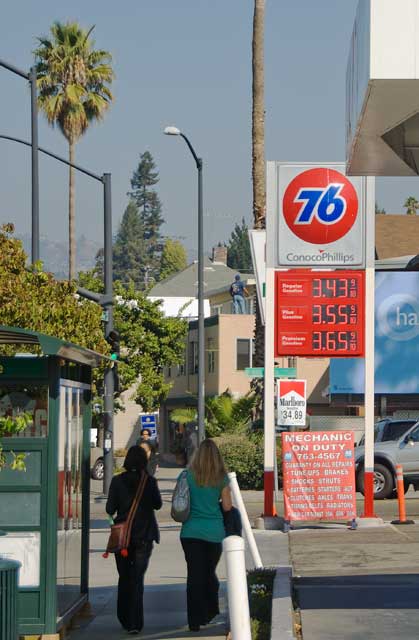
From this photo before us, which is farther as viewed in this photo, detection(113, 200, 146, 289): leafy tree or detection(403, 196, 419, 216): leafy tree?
detection(113, 200, 146, 289): leafy tree

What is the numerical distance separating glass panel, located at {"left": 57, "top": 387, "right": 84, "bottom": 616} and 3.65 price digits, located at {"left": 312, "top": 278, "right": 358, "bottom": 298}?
974 centimetres

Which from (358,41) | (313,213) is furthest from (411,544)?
(358,41)

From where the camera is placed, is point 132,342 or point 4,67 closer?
point 4,67

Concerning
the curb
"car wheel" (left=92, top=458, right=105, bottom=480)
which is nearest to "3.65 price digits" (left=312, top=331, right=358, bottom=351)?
the curb

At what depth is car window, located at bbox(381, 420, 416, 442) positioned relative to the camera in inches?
1199

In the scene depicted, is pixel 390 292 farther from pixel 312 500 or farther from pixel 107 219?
pixel 312 500

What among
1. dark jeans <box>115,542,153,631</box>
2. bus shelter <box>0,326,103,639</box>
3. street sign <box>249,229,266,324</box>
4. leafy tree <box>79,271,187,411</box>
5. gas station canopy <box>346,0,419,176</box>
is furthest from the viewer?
leafy tree <box>79,271,187,411</box>

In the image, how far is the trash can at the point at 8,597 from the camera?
28.0ft

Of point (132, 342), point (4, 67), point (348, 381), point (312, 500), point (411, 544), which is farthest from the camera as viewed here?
point (132, 342)

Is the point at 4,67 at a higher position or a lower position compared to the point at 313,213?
higher

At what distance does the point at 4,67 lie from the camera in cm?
2856

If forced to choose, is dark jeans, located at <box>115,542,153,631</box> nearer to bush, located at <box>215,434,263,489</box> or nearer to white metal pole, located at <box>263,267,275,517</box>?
white metal pole, located at <box>263,267,275,517</box>

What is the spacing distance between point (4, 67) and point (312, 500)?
41.9 feet

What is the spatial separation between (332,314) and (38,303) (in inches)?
237
